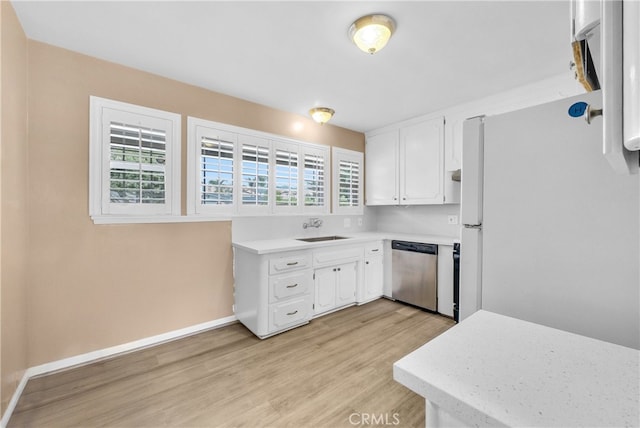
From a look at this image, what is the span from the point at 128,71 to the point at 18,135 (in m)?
0.97

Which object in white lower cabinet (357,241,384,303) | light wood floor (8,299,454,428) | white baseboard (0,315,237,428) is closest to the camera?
light wood floor (8,299,454,428)

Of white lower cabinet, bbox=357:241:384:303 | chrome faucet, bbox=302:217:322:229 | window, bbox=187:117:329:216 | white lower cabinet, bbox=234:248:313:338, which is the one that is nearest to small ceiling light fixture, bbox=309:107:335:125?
window, bbox=187:117:329:216

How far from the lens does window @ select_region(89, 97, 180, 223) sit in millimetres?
2178

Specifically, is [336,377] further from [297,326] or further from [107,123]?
[107,123]

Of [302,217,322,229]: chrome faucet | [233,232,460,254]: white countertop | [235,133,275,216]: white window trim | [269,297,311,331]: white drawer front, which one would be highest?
[235,133,275,216]: white window trim

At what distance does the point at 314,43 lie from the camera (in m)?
2.00

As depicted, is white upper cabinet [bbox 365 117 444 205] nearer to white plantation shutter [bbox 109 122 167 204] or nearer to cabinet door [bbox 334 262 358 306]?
cabinet door [bbox 334 262 358 306]

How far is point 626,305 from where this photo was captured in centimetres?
88

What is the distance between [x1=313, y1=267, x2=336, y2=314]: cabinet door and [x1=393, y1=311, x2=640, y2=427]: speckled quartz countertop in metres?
2.21

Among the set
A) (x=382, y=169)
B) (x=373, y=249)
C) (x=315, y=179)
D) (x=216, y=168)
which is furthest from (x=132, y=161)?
(x=382, y=169)

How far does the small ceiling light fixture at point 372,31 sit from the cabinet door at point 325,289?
212 cm

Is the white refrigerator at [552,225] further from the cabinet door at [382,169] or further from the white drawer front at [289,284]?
the cabinet door at [382,169]

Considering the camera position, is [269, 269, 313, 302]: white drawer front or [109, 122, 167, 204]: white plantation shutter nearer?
[109, 122, 167, 204]: white plantation shutter

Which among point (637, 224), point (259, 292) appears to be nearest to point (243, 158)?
point (259, 292)
